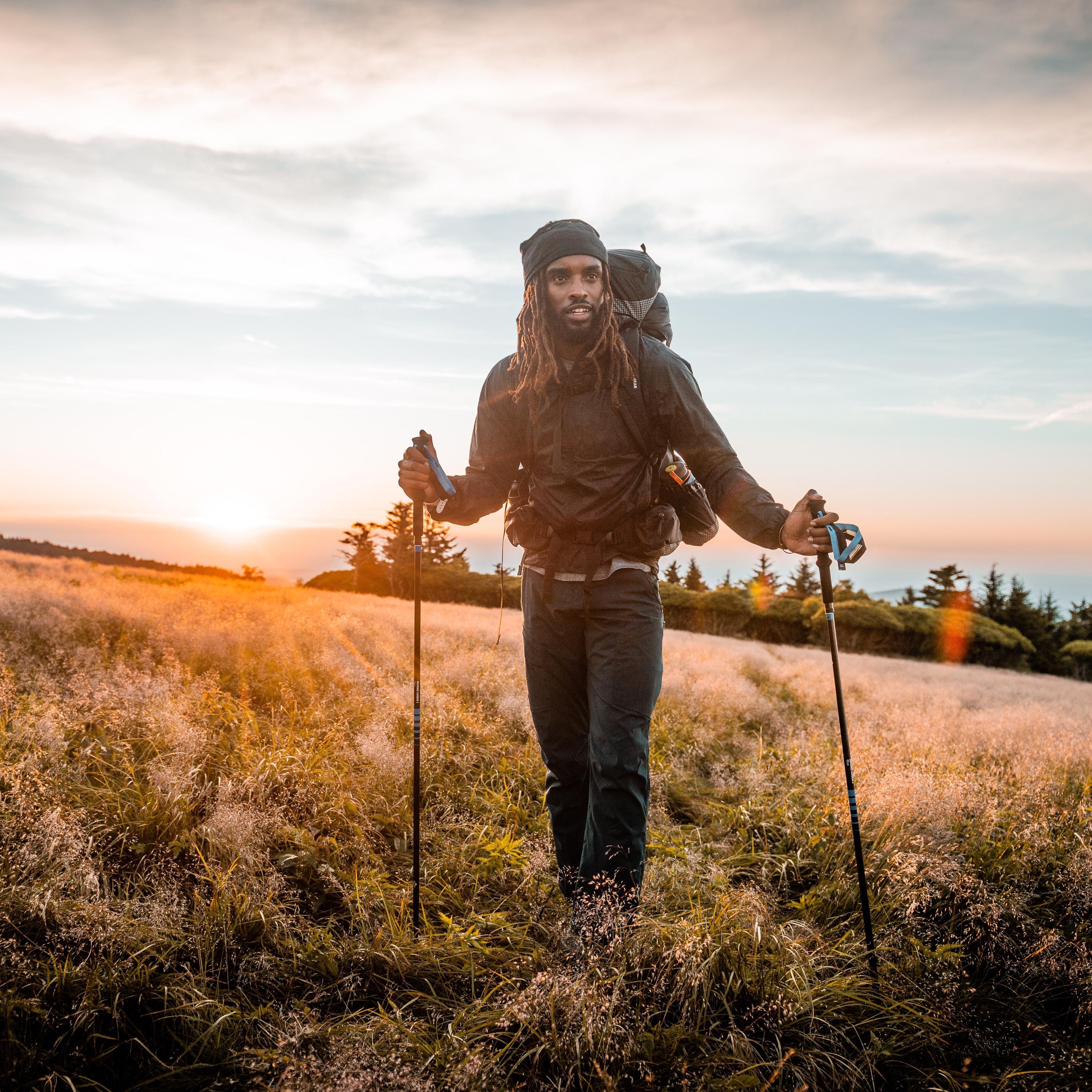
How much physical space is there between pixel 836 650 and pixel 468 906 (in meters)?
2.19

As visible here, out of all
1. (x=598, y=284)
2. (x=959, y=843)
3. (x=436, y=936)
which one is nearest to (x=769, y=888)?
(x=959, y=843)

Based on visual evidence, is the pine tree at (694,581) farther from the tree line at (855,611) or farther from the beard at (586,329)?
the beard at (586,329)

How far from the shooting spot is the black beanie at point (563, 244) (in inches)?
134

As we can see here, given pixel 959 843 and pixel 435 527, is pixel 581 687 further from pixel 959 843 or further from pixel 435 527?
pixel 959 843

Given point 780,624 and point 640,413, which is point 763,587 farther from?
point 640,413

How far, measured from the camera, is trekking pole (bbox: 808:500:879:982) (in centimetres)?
286

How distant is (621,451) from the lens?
3334mm

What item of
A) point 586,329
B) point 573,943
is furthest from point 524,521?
point 573,943

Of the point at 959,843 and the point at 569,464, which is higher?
the point at 569,464

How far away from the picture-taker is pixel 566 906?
3438 mm

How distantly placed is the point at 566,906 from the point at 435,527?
2.33 metres

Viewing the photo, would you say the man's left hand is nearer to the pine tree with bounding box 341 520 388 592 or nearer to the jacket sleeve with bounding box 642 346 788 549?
the jacket sleeve with bounding box 642 346 788 549

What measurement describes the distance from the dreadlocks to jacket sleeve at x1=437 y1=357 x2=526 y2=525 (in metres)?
0.12

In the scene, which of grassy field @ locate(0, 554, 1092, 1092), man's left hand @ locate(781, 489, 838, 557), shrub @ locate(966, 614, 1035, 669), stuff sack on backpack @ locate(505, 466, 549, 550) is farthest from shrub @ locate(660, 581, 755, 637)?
man's left hand @ locate(781, 489, 838, 557)
